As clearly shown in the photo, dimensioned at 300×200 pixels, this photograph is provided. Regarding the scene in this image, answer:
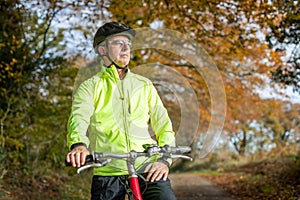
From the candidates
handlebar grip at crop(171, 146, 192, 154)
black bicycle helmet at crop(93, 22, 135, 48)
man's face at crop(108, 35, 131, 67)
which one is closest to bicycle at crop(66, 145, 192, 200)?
handlebar grip at crop(171, 146, 192, 154)

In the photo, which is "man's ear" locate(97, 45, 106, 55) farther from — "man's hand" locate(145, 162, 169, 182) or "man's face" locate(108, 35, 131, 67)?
"man's hand" locate(145, 162, 169, 182)

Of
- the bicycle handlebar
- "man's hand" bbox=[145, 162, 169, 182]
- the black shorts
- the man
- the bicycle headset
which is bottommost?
the black shorts

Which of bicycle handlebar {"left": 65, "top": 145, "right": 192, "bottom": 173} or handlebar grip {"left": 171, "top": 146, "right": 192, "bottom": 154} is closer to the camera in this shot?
bicycle handlebar {"left": 65, "top": 145, "right": 192, "bottom": 173}

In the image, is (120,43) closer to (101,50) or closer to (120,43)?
(120,43)

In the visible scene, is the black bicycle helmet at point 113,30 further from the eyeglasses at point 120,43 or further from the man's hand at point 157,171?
the man's hand at point 157,171

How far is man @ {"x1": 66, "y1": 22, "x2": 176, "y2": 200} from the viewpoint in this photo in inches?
119

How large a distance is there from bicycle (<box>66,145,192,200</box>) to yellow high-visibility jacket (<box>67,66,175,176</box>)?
3.4 inches

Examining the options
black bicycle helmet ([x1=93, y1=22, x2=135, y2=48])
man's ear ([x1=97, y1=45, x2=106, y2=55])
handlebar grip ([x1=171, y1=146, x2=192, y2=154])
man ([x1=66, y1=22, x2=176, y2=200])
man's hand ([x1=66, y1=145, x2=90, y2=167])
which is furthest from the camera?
man's ear ([x1=97, y1=45, x2=106, y2=55])

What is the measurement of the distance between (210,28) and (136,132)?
9149 mm

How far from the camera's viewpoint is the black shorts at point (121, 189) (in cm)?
303

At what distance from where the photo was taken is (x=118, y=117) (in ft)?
10.2

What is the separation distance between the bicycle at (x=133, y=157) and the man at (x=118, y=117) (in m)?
0.07

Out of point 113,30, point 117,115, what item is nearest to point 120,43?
point 113,30

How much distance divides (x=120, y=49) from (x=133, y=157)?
31.9 inches
